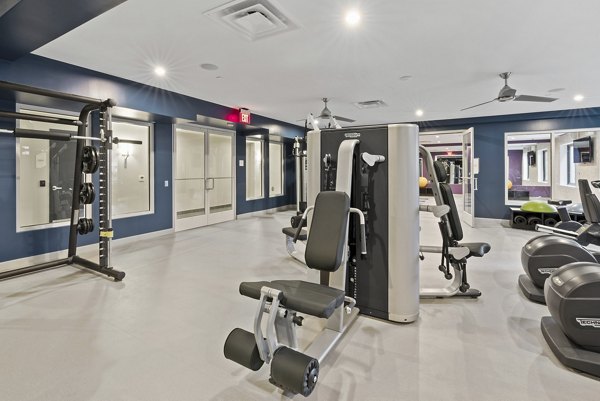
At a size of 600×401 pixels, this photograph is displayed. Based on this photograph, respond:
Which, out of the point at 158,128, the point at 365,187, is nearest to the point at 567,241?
the point at 365,187

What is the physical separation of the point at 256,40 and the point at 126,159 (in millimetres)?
3621

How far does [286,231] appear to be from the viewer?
4.50 m

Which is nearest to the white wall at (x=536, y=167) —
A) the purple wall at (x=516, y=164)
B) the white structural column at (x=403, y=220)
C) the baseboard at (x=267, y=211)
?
the purple wall at (x=516, y=164)

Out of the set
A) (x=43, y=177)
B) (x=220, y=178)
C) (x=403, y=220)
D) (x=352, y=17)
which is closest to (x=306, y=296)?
(x=403, y=220)

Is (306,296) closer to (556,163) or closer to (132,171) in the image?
(132,171)

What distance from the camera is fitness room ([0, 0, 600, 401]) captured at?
6.39 ft

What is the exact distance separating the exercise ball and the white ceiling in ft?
7.01

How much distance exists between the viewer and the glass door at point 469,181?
7500 mm

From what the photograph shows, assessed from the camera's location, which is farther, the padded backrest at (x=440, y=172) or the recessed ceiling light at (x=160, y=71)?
the recessed ceiling light at (x=160, y=71)

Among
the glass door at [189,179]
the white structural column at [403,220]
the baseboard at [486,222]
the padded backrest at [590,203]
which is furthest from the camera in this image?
the baseboard at [486,222]

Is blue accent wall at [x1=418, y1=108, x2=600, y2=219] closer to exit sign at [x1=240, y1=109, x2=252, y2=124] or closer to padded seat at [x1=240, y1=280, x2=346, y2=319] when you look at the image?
exit sign at [x1=240, y1=109, x2=252, y2=124]

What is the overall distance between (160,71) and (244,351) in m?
4.01

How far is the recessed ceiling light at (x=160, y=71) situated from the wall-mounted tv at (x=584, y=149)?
28.7 feet

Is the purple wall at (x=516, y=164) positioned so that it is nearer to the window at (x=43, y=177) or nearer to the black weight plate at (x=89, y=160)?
the black weight plate at (x=89, y=160)
